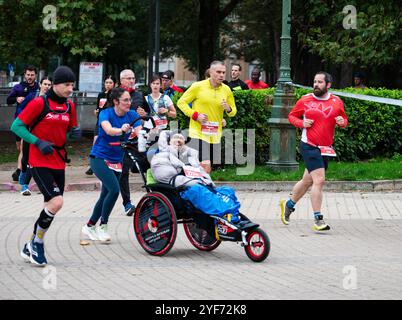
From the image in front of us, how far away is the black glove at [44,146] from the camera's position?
357 inches

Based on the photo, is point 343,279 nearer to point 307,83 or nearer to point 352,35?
point 352,35

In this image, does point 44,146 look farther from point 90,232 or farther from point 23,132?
point 90,232

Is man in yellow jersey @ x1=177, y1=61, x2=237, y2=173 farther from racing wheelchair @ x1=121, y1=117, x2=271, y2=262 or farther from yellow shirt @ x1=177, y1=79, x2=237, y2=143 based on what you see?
racing wheelchair @ x1=121, y1=117, x2=271, y2=262

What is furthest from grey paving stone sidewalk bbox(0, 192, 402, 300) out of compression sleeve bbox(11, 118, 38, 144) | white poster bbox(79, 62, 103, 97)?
white poster bbox(79, 62, 103, 97)

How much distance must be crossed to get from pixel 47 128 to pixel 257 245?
7.19ft

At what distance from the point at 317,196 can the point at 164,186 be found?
2.53m

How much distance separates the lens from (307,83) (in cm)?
4016

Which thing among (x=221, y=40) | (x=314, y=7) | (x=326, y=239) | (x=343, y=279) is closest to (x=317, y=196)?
(x=326, y=239)

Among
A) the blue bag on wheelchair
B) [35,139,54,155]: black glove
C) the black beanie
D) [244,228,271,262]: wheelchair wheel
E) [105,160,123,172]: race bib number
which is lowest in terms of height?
[244,228,271,262]: wheelchair wheel

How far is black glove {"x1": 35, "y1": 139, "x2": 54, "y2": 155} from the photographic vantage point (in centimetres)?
908

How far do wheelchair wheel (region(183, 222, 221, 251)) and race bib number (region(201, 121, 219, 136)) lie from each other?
9.84ft

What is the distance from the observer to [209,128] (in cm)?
1325

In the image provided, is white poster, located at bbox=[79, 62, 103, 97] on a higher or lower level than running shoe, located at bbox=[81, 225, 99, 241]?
higher
